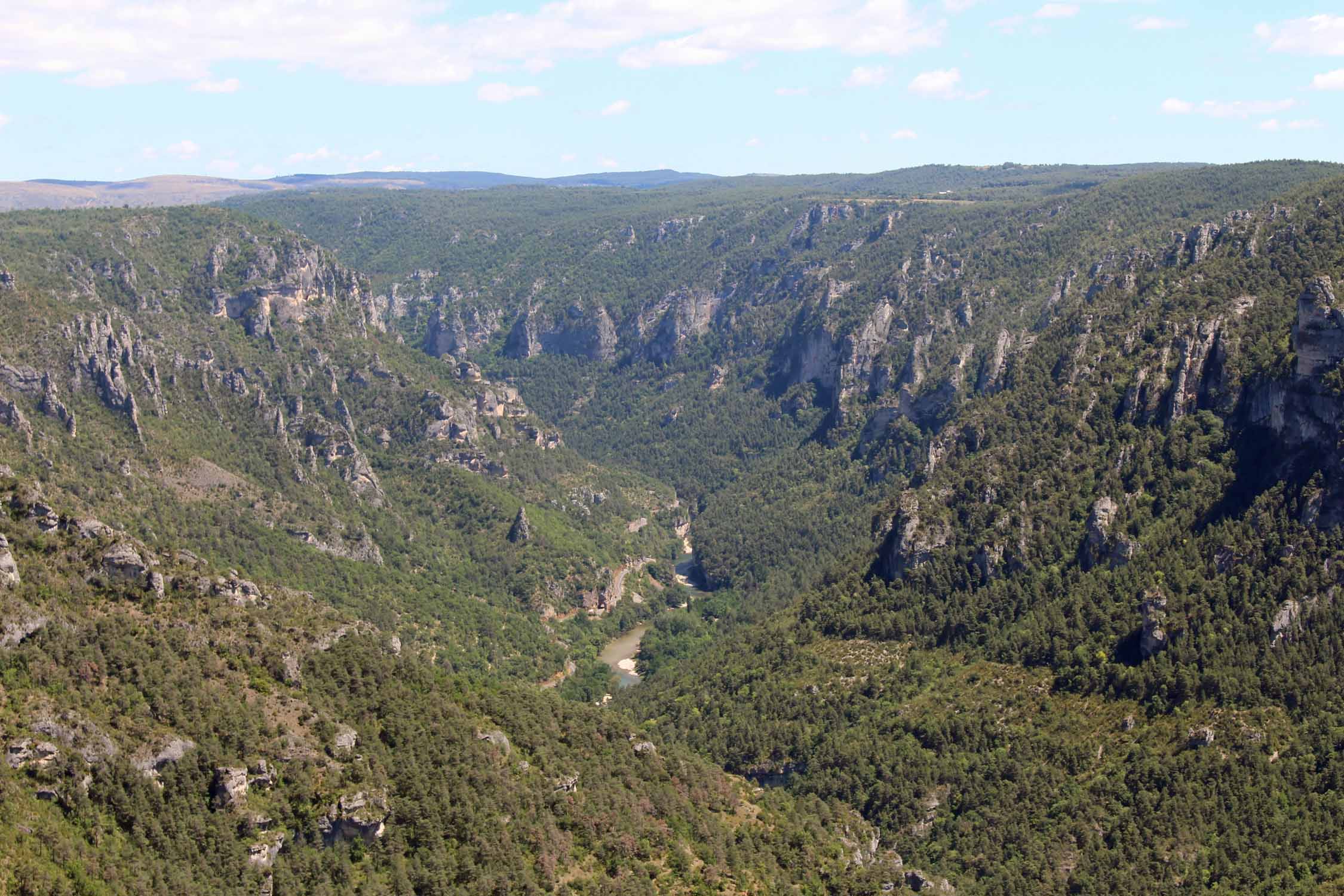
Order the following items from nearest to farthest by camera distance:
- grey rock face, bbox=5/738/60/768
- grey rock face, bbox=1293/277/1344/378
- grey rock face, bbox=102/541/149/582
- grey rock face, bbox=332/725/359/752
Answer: grey rock face, bbox=5/738/60/768, grey rock face, bbox=332/725/359/752, grey rock face, bbox=102/541/149/582, grey rock face, bbox=1293/277/1344/378

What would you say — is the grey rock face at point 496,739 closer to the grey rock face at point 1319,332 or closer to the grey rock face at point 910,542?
the grey rock face at point 910,542

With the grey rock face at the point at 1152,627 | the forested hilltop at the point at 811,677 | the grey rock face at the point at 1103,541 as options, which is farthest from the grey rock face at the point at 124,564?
the grey rock face at the point at 1103,541

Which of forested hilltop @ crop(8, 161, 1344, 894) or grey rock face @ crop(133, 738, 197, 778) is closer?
grey rock face @ crop(133, 738, 197, 778)

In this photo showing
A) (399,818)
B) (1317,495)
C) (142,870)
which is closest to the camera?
(142,870)

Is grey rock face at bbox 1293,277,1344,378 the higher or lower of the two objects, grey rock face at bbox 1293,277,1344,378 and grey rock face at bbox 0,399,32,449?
the higher

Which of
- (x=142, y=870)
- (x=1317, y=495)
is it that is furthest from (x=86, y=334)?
(x=1317, y=495)

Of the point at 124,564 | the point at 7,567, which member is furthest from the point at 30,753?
the point at 124,564

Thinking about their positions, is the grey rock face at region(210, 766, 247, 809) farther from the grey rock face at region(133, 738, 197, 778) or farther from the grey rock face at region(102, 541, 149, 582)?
the grey rock face at region(102, 541, 149, 582)

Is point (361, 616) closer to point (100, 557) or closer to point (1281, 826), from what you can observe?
point (100, 557)

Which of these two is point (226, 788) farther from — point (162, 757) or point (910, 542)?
point (910, 542)

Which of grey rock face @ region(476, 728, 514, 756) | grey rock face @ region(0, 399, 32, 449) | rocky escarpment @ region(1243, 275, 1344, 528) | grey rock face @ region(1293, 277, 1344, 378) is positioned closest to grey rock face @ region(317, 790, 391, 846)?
grey rock face @ region(476, 728, 514, 756)

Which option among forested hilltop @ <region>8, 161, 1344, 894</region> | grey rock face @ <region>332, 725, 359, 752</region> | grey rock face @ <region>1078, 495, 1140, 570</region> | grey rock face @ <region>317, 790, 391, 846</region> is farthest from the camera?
grey rock face @ <region>1078, 495, 1140, 570</region>
